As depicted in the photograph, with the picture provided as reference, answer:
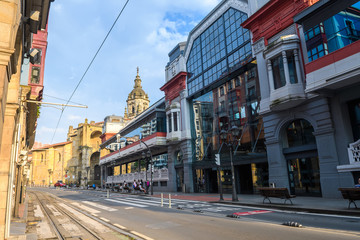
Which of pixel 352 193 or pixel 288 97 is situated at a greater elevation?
pixel 288 97

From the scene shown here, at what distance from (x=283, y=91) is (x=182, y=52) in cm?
1876

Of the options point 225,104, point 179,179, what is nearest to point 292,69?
point 225,104

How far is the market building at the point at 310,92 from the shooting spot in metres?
14.5

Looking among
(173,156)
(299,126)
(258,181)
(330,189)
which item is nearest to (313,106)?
(299,126)

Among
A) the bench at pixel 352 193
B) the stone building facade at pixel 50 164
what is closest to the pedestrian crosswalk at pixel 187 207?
the bench at pixel 352 193

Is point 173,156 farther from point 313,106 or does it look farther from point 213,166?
point 313,106

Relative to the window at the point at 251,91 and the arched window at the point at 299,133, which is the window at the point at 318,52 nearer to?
the arched window at the point at 299,133

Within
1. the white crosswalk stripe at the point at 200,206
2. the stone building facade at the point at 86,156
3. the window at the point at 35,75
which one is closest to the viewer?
the white crosswalk stripe at the point at 200,206

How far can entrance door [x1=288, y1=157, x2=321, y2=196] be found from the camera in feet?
55.6

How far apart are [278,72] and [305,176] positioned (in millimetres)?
7645

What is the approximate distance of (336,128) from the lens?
15680mm

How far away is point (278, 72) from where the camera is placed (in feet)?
63.3

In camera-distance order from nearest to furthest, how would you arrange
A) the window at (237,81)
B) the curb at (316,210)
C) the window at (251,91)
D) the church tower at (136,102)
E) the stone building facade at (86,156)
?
1. the curb at (316,210)
2. the window at (251,91)
3. the window at (237,81)
4. the stone building facade at (86,156)
5. the church tower at (136,102)

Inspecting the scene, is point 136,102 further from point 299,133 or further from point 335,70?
point 335,70
